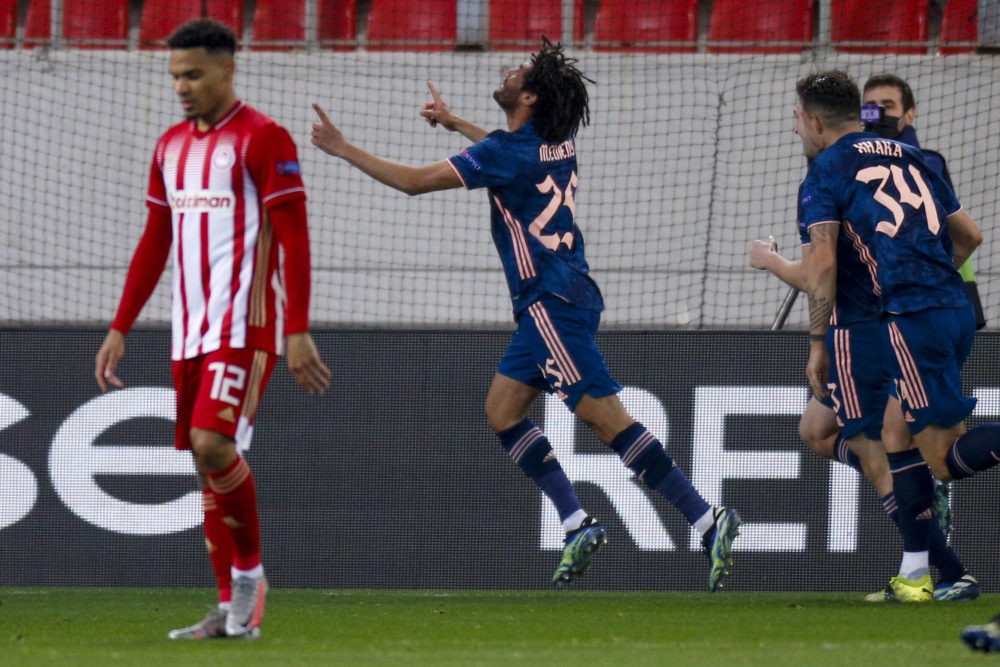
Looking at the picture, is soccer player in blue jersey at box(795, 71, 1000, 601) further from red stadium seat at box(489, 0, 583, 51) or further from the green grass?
red stadium seat at box(489, 0, 583, 51)

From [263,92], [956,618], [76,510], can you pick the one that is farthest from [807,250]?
[263,92]

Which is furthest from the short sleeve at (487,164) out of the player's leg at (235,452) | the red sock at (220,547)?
the red sock at (220,547)

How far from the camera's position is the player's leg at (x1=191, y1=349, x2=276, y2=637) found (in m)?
4.33

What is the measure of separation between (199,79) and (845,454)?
10.5 ft

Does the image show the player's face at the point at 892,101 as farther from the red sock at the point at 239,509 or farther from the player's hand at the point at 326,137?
the red sock at the point at 239,509

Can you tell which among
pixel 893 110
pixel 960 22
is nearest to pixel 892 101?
pixel 893 110

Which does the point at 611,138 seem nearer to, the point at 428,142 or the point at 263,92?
the point at 428,142

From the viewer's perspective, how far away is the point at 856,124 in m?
5.78

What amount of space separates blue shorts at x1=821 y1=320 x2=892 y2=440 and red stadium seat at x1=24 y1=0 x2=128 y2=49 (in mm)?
6858

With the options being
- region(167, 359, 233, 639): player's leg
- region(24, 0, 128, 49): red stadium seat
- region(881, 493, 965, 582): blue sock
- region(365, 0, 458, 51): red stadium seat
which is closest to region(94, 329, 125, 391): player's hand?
region(167, 359, 233, 639): player's leg

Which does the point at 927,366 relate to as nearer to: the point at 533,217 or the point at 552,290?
the point at 552,290

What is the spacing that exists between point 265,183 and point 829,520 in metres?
3.70

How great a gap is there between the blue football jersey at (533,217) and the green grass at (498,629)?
4.11 feet

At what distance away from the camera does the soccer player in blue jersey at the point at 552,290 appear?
5812 mm
